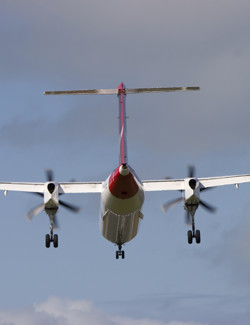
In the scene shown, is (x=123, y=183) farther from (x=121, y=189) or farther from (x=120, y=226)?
(x=120, y=226)

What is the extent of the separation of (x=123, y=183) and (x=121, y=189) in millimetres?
512

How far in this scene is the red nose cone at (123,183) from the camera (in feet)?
132

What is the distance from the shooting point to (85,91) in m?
47.0

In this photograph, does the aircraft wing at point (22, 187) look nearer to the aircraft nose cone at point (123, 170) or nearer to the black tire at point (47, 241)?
the black tire at point (47, 241)

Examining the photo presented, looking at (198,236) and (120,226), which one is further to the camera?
(198,236)

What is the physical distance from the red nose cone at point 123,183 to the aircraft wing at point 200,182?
25.6ft

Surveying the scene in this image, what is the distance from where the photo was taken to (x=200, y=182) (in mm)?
49781

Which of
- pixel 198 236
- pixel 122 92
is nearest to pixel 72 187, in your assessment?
pixel 122 92

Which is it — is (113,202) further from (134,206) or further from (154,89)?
(154,89)

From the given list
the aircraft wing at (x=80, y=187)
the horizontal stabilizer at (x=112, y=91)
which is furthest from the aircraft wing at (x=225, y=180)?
the aircraft wing at (x=80, y=187)

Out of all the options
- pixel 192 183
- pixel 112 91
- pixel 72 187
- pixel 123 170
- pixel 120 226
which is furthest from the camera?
pixel 72 187

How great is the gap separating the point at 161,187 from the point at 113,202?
774 centimetres

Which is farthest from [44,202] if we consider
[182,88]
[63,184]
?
[182,88]

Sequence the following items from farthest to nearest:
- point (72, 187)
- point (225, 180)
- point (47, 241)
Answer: point (225, 180)
point (72, 187)
point (47, 241)
